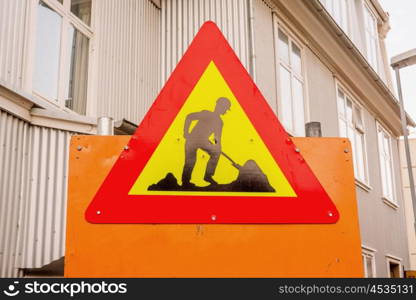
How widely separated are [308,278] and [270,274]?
5.3 inches

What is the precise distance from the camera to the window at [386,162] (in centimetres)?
1343

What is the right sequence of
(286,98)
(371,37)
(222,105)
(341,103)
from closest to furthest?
(222,105)
(286,98)
(341,103)
(371,37)

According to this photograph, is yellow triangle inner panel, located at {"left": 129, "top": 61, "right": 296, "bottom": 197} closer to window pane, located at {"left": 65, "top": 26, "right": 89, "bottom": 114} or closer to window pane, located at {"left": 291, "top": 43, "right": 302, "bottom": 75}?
Answer: window pane, located at {"left": 65, "top": 26, "right": 89, "bottom": 114}

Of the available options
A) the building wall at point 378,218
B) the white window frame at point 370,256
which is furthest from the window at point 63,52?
the white window frame at point 370,256

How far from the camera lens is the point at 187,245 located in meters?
1.98

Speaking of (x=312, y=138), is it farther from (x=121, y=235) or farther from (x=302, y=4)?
(x=302, y=4)

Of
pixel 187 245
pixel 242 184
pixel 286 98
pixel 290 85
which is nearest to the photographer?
pixel 187 245

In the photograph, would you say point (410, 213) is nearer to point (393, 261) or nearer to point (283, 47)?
point (393, 261)

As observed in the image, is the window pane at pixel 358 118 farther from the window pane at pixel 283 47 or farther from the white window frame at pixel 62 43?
the white window frame at pixel 62 43

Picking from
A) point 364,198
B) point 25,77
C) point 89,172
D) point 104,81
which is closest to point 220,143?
point 89,172

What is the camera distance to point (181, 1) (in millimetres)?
8227

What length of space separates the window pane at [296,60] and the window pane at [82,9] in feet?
12.5

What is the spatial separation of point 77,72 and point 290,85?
3830 millimetres

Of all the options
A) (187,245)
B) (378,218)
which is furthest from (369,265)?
(187,245)
